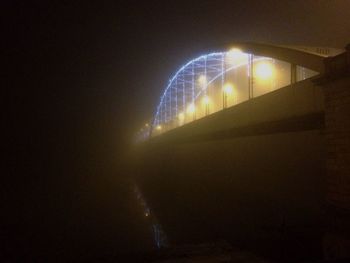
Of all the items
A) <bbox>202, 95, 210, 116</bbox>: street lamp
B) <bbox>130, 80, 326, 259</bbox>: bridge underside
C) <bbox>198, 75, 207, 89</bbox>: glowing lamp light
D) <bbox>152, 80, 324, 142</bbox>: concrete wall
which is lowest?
<bbox>130, 80, 326, 259</bbox>: bridge underside

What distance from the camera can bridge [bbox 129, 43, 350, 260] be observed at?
748 cm

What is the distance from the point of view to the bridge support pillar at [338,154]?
23.2ft

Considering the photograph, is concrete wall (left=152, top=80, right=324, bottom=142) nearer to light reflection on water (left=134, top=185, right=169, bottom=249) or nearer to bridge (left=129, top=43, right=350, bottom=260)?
bridge (left=129, top=43, right=350, bottom=260)

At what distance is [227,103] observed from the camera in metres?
26.1

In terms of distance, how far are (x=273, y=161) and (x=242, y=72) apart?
12624 mm

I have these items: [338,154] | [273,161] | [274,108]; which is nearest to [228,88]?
[273,161]

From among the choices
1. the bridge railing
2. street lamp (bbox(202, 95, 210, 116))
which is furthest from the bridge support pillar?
street lamp (bbox(202, 95, 210, 116))

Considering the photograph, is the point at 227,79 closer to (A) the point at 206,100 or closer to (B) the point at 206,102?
(B) the point at 206,102

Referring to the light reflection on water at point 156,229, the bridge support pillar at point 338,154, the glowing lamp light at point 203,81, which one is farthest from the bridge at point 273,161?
the glowing lamp light at point 203,81

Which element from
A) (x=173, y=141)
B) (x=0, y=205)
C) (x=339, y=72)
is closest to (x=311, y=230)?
(x=339, y=72)

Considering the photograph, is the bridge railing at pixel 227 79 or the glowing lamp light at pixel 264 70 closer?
the bridge railing at pixel 227 79

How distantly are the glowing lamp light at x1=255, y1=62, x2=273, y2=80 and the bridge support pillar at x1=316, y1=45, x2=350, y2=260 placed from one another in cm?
1154

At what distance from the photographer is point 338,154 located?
24.2 feet

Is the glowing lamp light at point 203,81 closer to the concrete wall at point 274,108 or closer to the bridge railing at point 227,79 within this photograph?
the bridge railing at point 227,79
